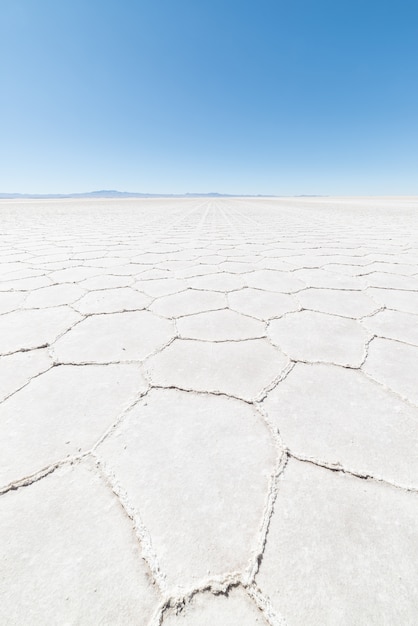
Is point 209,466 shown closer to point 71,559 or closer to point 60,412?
point 71,559

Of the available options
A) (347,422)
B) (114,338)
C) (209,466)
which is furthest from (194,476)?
(114,338)

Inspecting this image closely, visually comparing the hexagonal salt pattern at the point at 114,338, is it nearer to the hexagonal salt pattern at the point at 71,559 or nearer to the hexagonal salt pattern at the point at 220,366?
the hexagonal salt pattern at the point at 220,366

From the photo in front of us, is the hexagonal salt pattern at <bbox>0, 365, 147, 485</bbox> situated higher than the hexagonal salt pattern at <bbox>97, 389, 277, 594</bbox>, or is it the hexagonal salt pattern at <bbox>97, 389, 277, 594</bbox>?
the hexagonal salt pattern at <bbox>97, 389, 277, 594</bbox>

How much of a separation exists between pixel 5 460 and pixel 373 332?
1.26 metres

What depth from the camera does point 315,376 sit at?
89 cm

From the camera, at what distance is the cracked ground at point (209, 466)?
408mm

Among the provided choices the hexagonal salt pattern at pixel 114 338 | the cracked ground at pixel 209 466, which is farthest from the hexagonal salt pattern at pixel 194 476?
the hexagonal salt pattern at pixel 114 338

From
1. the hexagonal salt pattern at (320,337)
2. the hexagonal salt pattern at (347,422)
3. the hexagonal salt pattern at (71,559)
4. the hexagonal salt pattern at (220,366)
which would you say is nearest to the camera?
the hexagonal salt pattern at (71,559)

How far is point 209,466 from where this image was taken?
0.60m

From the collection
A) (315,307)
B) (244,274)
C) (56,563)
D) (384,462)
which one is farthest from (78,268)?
(384,462)

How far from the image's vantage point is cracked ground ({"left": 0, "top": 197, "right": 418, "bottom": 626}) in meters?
A: 0.41

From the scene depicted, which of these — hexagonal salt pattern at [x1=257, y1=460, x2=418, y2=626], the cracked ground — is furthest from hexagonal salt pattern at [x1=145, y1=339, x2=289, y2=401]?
hexagonal salt pattern at [x1=257, y1=460, x2=418, y2=626]

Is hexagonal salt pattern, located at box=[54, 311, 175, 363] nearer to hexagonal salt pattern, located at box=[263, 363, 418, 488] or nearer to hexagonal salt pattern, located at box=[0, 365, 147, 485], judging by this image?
hexagonal salt pattern, located at box=[0, 365, 147, 485]

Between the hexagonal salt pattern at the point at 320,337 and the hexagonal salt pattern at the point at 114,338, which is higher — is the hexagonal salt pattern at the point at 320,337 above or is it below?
above
